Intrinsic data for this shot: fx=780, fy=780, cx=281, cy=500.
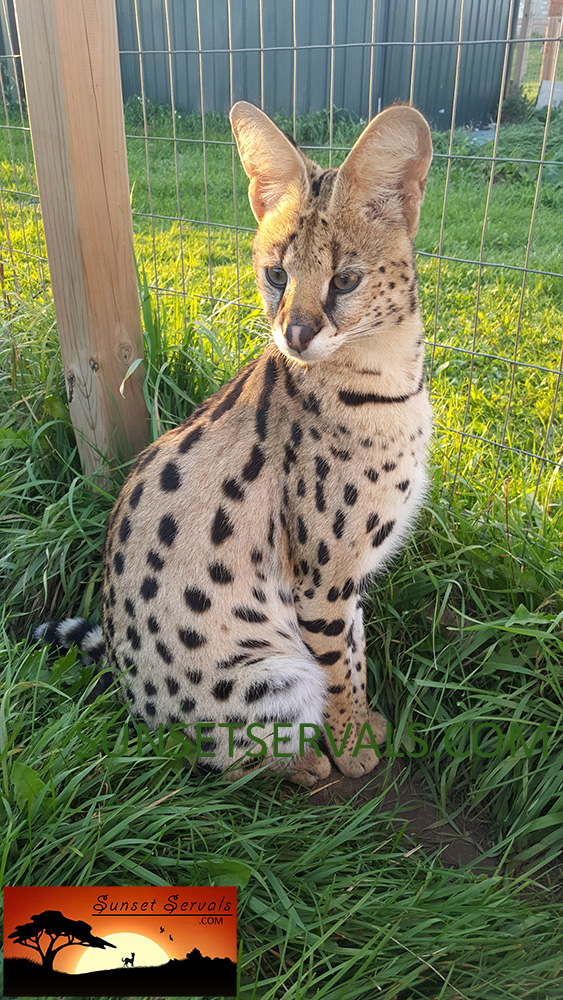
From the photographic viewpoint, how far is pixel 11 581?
9.29 feet

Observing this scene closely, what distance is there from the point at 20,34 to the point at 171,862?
245cm

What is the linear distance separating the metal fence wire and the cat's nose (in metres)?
0.89

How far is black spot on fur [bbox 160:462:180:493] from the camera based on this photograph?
85.4 inches

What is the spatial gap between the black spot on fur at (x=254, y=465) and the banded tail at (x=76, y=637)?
760 mm

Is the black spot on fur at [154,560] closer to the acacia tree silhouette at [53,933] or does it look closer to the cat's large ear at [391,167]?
the acacia tree silhouette at [53,933]

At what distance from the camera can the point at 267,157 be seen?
2.00m

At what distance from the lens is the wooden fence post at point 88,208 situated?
2396 mm

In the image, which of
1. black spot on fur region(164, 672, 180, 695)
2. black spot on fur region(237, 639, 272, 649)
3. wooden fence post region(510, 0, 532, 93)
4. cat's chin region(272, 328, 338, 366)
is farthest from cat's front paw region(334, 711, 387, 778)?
wooden fence post region(510, 0, 532, 93)

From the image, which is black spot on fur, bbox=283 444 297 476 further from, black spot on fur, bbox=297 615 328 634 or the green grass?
the green grass

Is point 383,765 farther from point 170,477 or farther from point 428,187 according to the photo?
point 428,187

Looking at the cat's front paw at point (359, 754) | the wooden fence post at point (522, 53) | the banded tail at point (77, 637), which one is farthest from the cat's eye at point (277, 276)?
the wooden fence post at point (522, 53)

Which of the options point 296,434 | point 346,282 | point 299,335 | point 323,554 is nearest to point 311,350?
point 299,335

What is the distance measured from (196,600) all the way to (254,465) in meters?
0.40

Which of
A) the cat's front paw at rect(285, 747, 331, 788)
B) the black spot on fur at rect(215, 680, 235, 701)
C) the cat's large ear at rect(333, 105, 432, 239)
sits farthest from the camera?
the cat's front paw at rect(285, 747, 331, 788)
